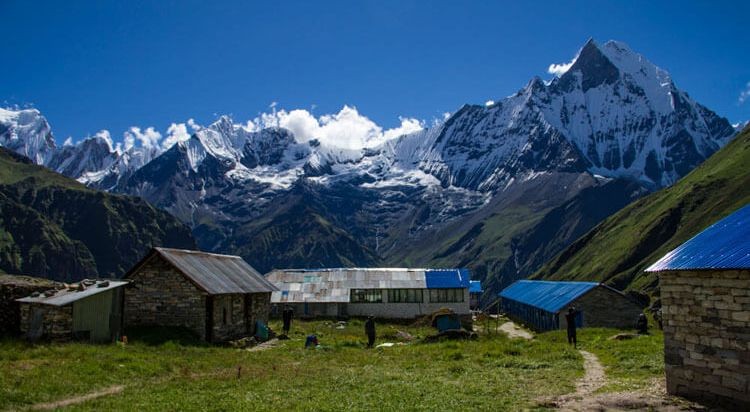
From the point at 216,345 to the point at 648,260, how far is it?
536ft

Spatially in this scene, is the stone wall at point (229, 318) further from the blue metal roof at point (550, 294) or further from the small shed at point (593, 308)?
the blue metal roof at point (550, 294)

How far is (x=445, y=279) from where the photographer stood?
83.9m

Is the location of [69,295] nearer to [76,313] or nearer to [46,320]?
[76,313]

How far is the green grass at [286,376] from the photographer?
64.4 ft

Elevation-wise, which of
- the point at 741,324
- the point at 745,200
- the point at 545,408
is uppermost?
the point at 745,200

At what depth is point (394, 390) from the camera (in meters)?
21.9

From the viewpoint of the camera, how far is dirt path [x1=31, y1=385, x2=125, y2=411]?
60.7 feet

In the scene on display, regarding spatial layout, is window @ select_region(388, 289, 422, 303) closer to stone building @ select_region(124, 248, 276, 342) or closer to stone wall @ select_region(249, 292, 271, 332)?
stone wall @ select_region(249, 292, 271, 332)

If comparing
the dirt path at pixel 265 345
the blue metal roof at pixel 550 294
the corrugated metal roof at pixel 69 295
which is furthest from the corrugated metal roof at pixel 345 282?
the corrugated metal roof at pixel 69 295

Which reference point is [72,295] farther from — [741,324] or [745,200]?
[745,200]

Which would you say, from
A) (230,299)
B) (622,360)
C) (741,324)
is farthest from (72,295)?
(741,324)

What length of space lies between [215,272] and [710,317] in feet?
111

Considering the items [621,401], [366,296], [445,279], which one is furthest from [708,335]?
[366,296]

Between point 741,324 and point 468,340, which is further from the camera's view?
point 468,340
